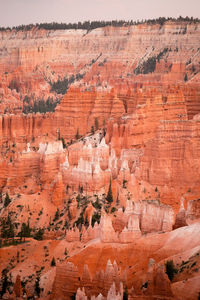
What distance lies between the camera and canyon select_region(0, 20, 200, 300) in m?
27.3

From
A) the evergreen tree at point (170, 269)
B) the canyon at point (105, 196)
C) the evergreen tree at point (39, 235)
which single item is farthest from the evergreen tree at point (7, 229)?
the evergreen tree at point (170, 269)

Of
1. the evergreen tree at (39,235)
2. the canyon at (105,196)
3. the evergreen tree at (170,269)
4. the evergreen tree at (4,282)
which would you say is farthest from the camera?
the evergreen tree at (39,235)

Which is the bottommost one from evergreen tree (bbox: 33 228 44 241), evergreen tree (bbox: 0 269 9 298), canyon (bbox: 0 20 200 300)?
evergreen tree (bbox: 33 228 44 241)

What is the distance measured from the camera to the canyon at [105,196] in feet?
89.6

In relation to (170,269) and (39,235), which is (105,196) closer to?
(39,235)

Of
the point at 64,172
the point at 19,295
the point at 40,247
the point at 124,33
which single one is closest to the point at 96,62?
the point at 124,33

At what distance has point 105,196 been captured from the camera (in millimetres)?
41438

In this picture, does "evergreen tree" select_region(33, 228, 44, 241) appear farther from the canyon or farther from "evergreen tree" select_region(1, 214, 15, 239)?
"evergreen tree" select_region(1, 214, 15, 239)

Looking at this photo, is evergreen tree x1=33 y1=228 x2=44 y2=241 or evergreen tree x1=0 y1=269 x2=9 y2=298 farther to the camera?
evergreen tree x1=33 y1=228 x2=44 y2=241

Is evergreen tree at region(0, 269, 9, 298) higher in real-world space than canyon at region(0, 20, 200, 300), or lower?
lower

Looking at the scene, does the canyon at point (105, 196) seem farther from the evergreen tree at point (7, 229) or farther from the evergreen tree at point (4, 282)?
the evergreen tree at point (4, 282)

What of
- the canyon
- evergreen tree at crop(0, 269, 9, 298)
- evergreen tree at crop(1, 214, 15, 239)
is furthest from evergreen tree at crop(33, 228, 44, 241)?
evergreen tree at crop(0, 269, 9, 298)

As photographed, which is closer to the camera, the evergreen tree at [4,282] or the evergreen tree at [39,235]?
the evergreen tree at [4,282]

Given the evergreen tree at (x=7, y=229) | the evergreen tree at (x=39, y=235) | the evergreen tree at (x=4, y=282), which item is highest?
the evergreen tree at (x=4, y=282)
